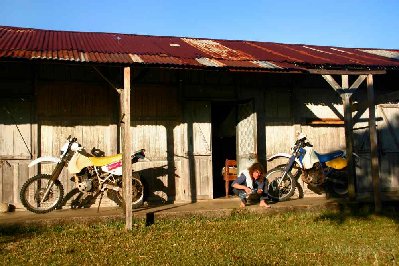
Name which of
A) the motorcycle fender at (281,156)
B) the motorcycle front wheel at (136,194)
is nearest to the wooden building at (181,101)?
the motorcycle fender at (281,156)

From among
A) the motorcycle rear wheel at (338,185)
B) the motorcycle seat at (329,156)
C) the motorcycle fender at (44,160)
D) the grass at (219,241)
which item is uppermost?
the motorcycle fender at (44,160)

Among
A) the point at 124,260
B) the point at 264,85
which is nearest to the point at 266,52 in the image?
the point at 264,85

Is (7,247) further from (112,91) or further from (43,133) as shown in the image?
(112,91)

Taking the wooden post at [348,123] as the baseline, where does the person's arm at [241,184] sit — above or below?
below

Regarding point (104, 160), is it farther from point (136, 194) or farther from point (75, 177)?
point (136, 194)

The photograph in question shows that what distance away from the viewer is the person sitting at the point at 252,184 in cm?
771

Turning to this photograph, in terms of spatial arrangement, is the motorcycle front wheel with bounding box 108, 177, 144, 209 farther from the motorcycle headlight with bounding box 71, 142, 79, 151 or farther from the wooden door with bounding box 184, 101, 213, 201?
the wooden door with bounding box 184, 101, 213, 201

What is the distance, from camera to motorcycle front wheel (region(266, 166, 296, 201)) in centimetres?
859

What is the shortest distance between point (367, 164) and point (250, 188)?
3551 millimetres

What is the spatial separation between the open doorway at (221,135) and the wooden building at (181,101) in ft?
0.69

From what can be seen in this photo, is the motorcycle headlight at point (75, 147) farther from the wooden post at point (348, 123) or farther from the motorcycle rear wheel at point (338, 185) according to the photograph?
the motorcycle rear wheel at point (338, 185)

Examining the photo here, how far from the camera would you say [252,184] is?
7867mm

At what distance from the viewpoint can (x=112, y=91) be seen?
8406 mm

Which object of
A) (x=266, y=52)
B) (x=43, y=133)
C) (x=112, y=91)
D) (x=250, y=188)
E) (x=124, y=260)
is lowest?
(x=124, y=260)
